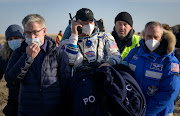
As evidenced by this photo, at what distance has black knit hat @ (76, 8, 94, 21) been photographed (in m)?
2.97

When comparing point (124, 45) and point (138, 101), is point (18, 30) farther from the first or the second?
point (138, 101)

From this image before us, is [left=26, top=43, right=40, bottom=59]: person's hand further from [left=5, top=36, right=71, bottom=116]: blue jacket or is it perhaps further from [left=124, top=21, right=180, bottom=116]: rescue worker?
[left=124, top=21, right=180, bottom=116]: rescue worker

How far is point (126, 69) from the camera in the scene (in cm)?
241

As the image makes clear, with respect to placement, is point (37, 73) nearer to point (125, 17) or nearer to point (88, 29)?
point (88, 29)

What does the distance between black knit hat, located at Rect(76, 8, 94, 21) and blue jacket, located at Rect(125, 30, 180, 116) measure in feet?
3.48

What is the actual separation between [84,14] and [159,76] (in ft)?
5.11

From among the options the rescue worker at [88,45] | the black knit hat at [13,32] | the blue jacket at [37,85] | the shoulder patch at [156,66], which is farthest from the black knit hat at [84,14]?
the shoulder patch at [156,66]

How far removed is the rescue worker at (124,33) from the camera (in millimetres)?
3812

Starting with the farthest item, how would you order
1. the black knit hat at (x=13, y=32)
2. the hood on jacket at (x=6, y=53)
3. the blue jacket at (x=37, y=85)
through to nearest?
1. the black knit hat at (x=13, y=32)
2. the hood on jacket at (x=6, y=53)
3. the blue jacket at (x=37, y=85)

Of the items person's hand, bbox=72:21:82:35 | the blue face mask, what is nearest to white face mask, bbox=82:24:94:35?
person's hand, bbox=72:21:82:35

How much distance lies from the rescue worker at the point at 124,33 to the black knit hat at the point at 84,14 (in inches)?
40.0

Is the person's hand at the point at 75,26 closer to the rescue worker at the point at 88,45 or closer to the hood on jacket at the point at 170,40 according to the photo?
the rescue worker at the point at 88,45

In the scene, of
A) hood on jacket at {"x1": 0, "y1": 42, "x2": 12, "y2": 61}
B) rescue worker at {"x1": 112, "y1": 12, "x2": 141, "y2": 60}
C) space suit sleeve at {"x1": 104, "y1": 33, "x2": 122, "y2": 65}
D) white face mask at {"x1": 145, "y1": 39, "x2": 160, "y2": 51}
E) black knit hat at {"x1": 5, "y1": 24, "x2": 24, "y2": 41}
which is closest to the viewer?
white face mask at {"x1": 145, "y1": 39, "x2": 160, "y2": 51}

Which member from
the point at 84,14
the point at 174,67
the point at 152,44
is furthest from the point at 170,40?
the point at 84,14
